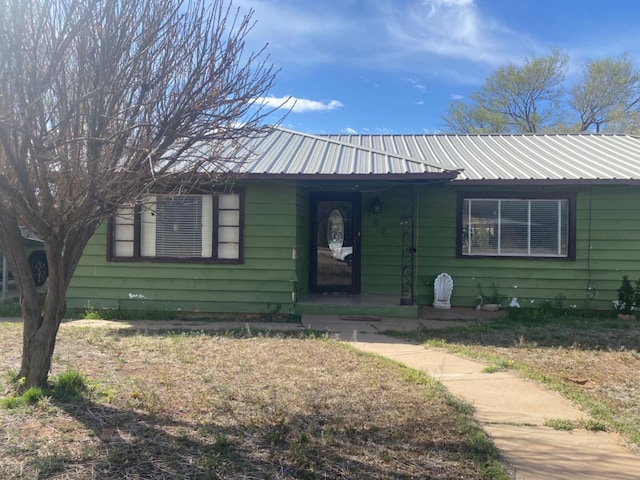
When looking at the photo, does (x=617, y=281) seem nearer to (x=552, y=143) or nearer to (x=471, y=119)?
(x=552, y=143)

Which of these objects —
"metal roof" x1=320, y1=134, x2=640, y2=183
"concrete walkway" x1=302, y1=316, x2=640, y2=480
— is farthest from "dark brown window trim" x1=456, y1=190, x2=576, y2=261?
"concrete walkway" x1=302, y1=316, x2=640, y2=480

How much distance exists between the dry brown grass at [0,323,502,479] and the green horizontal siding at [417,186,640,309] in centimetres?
452

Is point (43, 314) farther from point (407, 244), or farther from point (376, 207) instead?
point (407, 244)

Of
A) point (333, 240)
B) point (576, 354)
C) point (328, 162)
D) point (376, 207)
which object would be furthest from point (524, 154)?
point (576, 354)

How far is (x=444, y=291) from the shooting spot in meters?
9.18

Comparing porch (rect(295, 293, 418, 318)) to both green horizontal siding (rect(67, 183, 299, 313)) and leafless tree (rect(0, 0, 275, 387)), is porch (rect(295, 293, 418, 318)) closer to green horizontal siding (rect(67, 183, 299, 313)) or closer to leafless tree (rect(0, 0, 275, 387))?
green horizontal siding (rect(67, 183, 299, 313))

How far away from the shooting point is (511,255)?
9.23 metres

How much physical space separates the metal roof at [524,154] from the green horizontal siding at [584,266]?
1.62 ft

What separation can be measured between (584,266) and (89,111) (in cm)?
848

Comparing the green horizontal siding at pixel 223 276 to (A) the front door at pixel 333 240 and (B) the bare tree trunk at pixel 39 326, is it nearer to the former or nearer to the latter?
(A) the front door at pixel 333 240

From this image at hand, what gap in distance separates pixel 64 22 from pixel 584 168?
28.4ft

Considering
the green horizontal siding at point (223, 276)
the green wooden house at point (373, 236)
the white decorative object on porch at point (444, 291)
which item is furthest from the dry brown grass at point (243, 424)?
the white decorative object on porch at point (444, 291)

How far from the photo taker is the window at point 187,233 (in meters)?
8.37

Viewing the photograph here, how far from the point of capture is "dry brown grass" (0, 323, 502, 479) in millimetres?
2982
